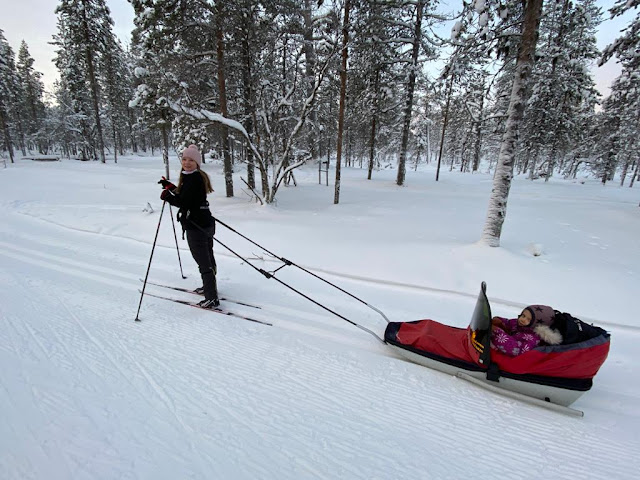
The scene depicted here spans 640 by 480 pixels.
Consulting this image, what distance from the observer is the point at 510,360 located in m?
2.90

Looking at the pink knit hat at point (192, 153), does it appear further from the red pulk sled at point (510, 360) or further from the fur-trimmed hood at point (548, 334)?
the fur-trimmed hood at point (548, 334)

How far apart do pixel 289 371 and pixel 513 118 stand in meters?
6.81

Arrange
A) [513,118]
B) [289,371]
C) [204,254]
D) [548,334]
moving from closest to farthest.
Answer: [548,334]
[289,371]
[204,254]
[513,118]

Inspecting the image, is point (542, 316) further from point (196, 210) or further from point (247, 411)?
point (196, 210)

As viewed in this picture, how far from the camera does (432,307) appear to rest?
4777 mm

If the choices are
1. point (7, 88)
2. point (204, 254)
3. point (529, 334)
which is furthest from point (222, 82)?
point (7, 88)

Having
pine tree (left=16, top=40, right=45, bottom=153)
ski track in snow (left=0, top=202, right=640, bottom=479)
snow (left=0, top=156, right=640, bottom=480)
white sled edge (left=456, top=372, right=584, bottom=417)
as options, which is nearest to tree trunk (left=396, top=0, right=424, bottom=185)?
snow (left=0, top=156, right=640, bottom=480)

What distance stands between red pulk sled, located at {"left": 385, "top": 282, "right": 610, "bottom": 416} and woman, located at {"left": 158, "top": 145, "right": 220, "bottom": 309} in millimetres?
2881

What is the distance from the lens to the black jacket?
4070 millimetres

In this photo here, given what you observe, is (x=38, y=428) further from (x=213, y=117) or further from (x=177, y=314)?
(x=213, y=117)

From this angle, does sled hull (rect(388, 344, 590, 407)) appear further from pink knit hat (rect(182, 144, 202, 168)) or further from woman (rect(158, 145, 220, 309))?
pink knit hat (rect(182, 144, 202, 168))

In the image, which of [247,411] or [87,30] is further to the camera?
[87,30]

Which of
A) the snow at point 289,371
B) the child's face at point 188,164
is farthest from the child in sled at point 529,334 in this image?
the child's face at point 188,164

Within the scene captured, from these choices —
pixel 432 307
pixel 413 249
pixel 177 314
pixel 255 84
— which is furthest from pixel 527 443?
pixel 255 84
